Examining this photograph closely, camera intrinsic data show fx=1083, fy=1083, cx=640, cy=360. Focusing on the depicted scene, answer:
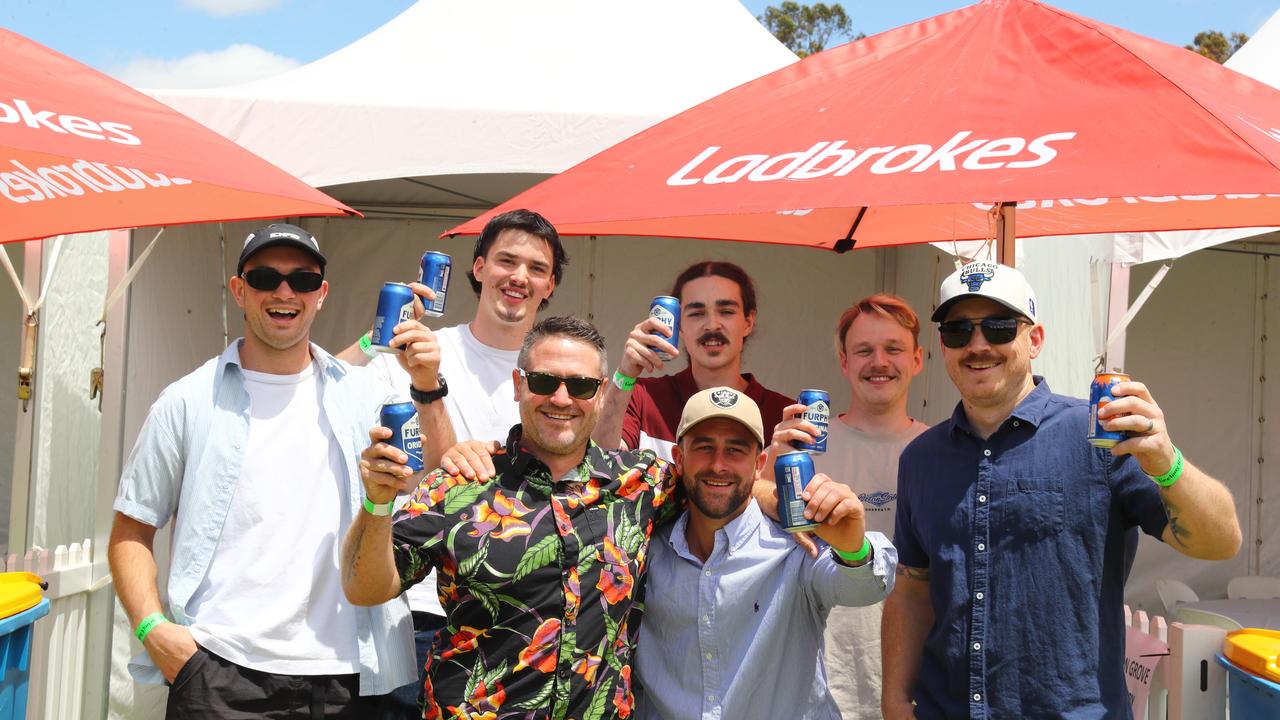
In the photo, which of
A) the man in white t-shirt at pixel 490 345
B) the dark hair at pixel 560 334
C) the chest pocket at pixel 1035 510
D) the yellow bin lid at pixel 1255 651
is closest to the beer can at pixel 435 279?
the man in white t-shirt at pixel 490 345

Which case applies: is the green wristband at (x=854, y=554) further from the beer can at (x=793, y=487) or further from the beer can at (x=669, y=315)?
the beer can at (x=669, y=315)

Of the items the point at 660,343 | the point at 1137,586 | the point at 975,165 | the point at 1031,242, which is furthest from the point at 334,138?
the point at 1137,586

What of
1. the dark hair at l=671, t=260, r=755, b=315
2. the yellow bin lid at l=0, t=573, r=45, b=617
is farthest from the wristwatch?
the yellow bin lid at l=0, t=573, r=45, b=617

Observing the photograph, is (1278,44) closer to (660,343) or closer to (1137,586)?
(1137,586)

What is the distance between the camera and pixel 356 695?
2.63m

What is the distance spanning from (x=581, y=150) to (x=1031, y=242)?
227 centimetres

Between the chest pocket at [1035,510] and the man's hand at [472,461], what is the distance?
1.14m

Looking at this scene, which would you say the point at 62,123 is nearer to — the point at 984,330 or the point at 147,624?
the point at 147,624

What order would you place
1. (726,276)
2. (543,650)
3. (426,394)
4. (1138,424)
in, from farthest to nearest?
(726,276)
(426,394)
(543,650)
(1138,424)

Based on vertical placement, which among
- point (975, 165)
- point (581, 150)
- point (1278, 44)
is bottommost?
point (975, 165)

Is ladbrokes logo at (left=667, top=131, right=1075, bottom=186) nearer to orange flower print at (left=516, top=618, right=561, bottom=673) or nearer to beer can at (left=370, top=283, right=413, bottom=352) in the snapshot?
beer can at (left=370, top=283, right=413, bottom=352)

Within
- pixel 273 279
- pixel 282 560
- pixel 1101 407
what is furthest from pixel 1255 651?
pixel 273 279

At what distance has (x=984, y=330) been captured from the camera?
234 centimetres

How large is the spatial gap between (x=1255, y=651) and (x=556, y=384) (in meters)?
1.98
